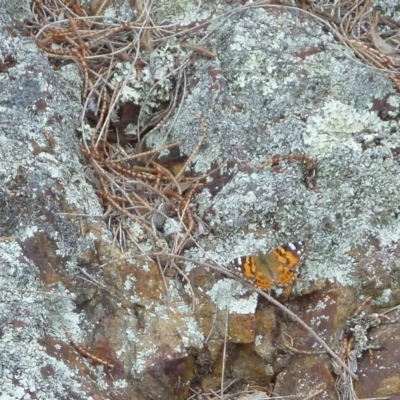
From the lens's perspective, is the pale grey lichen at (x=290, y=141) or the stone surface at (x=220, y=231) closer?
the stone surface at (x=220, y=231)

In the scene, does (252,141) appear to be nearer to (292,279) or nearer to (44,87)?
(292,279)

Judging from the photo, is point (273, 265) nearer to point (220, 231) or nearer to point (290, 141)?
point (220, 231)

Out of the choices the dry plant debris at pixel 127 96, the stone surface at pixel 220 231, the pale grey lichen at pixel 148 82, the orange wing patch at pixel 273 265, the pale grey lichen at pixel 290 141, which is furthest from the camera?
the pale grey lichen at pixel 148 82

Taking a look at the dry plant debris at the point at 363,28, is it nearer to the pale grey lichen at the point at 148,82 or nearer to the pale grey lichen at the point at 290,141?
the pale grey lichen at the point at 290,141

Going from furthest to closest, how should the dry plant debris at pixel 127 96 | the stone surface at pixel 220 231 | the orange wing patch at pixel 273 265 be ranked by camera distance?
1. the dry plant debris at pixel 127 96
2. the orange wing patch at pixel 273 265
3. the stone surface at pixel 220 231

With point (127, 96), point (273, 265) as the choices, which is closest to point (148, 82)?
point (127, 96)

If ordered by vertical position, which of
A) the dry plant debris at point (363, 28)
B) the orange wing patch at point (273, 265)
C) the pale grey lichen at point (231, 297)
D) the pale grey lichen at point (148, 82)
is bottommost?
the pale grey lichen at point (231, 297)

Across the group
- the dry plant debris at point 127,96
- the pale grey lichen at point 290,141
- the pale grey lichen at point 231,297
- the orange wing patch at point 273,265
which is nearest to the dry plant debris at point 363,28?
the pale grey lichen at point 290,141

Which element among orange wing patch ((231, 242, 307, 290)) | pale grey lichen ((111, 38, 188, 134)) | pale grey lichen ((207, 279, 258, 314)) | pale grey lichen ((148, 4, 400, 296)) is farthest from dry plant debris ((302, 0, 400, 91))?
pale grey lichen ((207, 279, 258, 314))

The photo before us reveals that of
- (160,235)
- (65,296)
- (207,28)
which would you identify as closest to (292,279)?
(160,235)

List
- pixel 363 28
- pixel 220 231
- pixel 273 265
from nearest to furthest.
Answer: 1. pixel 273 265
2. pixel 220 231
3. pixel 363 28

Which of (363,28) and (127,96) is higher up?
(363,28)
